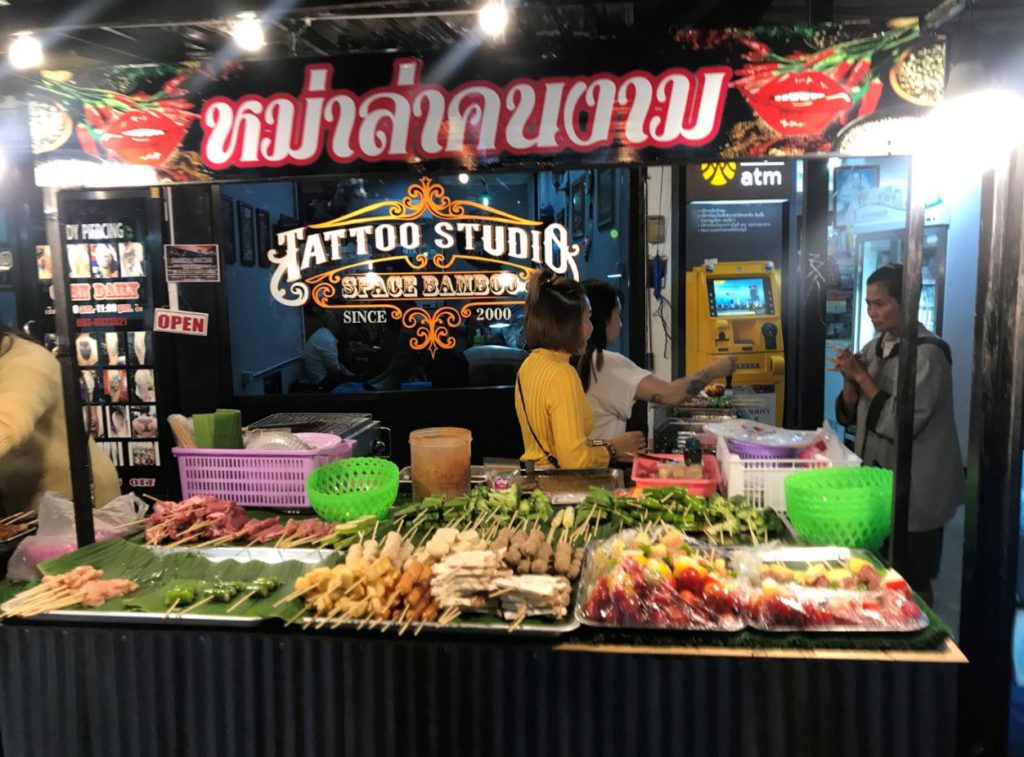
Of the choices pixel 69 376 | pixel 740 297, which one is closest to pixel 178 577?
pixel 69 376

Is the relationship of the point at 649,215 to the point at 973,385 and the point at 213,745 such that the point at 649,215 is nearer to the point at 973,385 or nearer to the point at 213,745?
the point at 973,385

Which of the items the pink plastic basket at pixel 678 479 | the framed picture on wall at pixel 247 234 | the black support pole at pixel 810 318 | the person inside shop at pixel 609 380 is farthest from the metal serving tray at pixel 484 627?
the framed picture on wall at pixel 247 234

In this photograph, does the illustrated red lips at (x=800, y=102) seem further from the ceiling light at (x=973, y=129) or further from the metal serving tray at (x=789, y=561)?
the metal serving tray at (x=789, y=561)

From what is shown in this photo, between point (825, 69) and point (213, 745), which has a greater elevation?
point (825, 69)

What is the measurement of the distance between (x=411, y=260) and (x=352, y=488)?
369 centimetres

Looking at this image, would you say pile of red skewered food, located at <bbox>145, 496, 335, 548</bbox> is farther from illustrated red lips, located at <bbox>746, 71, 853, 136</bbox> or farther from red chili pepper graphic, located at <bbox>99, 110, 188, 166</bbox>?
illustrated red lips, located at <bbox>746, 71, 853, 136</bbox>

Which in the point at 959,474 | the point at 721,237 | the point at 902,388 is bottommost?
the point at 959,474

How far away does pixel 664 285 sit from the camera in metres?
7.03

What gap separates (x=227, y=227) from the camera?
7.06 meters

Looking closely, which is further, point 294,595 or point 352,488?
point 352,488

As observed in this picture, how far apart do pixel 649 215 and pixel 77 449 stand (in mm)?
5243

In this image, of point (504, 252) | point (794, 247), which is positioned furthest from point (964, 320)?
point (504, 252)

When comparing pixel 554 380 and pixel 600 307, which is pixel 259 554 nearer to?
pixel 554 380

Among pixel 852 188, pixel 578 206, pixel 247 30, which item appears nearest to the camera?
pixel 247 30
